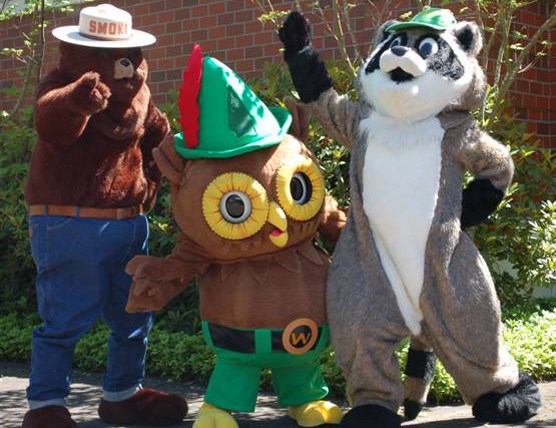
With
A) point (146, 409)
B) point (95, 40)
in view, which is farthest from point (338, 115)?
point (146, 409)

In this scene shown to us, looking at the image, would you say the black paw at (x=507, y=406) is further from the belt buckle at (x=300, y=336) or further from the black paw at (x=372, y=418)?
the belt buckle at (x=300, y=336)

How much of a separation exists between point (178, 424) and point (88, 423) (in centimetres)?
45

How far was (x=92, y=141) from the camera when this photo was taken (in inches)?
187

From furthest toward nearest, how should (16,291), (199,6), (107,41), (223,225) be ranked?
(199,6) < (16,291) < (107,41) < (223,225)

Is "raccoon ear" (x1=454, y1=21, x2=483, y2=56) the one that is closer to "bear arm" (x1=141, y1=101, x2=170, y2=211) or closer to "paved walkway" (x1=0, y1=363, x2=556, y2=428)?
"bear arm" (x1=141, y1=101, x2=170, y2=211)

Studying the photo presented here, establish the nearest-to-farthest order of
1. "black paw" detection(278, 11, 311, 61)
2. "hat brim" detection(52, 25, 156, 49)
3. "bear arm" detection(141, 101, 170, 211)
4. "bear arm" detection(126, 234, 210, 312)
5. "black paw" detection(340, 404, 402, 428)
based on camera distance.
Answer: "black paw" detection(340, 404, 402, 428) < "bear arm" detection(126, 234, 210, 312) < "black paw" detection(278, 11, 311, 61) < "hat brim" detection(52, 25, 156, 49) < "bear arm" detection(141, 101, 170, 211)

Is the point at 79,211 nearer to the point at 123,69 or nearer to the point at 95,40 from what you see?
the point at 123,69

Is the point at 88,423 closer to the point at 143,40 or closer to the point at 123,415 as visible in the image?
the point at 123,415

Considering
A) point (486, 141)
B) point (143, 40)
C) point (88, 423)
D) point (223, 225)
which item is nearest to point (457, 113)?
point (486, 141)

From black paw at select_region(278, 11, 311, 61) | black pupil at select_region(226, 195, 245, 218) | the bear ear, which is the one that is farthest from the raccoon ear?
black pupil at select_region(226, 195, 245, 218)

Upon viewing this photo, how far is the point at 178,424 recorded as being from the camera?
489cm

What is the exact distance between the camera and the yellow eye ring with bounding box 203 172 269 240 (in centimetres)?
436

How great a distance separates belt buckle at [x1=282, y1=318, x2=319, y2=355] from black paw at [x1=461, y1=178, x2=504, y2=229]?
78cm

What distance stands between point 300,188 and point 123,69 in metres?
1.01
